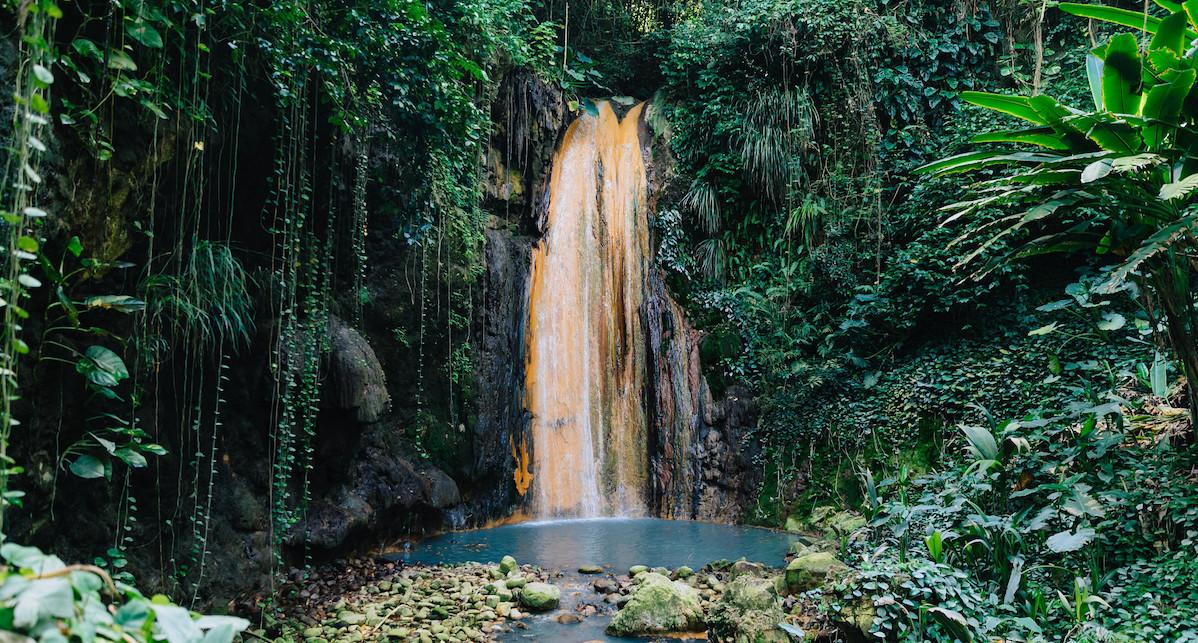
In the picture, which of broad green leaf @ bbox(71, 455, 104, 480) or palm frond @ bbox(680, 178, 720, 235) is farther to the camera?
palm frond @ bbox(680, 178, 720, 235)

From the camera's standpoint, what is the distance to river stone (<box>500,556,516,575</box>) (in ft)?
20.3

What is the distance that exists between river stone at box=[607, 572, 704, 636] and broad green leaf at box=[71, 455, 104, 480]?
10.8 ft

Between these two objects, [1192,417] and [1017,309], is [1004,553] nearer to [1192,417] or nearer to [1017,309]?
[1192,417]

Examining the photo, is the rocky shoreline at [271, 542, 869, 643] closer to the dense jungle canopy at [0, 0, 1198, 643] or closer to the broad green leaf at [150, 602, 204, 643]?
the dense jungle canopy at [0, 0, 1198, 643]

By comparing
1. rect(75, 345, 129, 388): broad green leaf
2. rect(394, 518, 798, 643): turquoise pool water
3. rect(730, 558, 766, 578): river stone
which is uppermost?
rect(75, 345, 129, 388): broad green leaf

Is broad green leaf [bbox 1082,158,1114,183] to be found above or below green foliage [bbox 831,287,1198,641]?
above

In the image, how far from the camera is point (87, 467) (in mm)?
3254

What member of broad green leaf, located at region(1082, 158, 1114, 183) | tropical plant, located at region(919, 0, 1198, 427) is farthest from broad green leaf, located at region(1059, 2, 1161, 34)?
broad green leaf, located at region(1082, 158, 1114, 183)

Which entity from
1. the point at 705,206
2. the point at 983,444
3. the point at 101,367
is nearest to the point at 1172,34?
the point at 983,444

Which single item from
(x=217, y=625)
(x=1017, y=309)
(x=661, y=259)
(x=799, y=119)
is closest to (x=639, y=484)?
(x=661, y=259)

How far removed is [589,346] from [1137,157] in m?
7.15

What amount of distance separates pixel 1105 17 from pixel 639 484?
23.6 feet

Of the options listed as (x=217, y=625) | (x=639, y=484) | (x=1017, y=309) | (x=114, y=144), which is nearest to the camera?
(x=217, y=625)

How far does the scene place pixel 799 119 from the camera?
9.98 m
